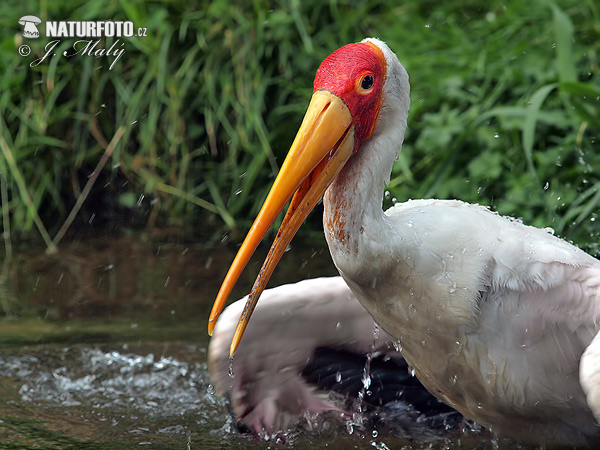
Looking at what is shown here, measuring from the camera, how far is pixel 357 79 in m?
2.40

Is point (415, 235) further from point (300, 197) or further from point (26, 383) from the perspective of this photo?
point (26, 383)

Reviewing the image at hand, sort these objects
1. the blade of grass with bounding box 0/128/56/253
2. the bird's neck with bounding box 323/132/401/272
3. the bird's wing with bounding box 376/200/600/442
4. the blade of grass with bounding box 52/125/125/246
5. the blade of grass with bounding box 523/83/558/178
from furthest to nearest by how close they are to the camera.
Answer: the blade of grass with bounding box 52/125/125/246
the blade of grass with bounding box 0/128/56/253
the blade of grass with bounding box 523/83/558/178
the bird's wing with bounding box 376/200/600/442
the bird's neck with bounding box 323/132/401/272

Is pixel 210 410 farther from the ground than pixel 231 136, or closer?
closer

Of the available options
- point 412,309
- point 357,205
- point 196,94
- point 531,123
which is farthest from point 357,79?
point 196,94

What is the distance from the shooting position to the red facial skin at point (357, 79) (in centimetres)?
240

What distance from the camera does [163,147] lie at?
5.21 meters

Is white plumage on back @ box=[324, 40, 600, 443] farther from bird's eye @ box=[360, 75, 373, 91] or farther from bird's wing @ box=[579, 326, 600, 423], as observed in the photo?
bird's wing @ box=[579, 326, 600, 423]

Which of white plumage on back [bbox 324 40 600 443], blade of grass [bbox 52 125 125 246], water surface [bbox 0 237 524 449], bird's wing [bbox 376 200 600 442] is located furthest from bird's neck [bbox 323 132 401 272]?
blade of grass [bbox 52 125 125 246]

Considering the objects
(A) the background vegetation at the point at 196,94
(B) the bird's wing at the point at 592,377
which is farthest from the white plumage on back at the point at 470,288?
(A) the background vegetation at the point at 196,94

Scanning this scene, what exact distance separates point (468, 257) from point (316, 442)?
2.71 feet

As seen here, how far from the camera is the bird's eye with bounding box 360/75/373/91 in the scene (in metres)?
2.42

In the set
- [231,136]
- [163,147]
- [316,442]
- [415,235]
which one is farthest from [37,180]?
[415,235]

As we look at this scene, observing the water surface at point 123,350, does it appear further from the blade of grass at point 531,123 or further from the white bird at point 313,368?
the blade of grass at point 531,123

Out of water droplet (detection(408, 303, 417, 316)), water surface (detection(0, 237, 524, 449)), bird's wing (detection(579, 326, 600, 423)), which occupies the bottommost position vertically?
water surface (detection(0, 237, 524, 449))
